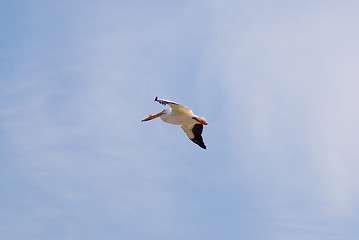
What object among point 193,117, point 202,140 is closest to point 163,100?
point 193,117

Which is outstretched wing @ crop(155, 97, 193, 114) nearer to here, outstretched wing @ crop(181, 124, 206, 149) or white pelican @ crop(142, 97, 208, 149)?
white pelican @ crop(142, 97, 208, 149)

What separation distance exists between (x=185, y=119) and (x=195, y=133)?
2.23m

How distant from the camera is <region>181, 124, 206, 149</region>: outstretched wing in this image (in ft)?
115

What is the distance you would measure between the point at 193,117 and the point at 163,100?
2612mm

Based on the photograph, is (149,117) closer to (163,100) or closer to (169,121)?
(169,121)

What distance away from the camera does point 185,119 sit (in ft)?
110

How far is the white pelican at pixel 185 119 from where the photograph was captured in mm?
32281

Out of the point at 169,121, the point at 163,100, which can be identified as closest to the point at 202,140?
the point at 169,121

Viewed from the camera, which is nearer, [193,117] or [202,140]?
[193,117]

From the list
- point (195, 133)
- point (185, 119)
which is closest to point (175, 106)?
point (185, 119)

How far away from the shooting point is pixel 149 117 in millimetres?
35469

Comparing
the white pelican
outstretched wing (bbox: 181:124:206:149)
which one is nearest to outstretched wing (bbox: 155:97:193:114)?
the white pelican

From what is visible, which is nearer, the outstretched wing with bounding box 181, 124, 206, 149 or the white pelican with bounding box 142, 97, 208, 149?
the white pelican with bounding box 142, 97, 208, 149

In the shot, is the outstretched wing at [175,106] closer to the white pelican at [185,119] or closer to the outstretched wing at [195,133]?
the white pelican at [185,119]
